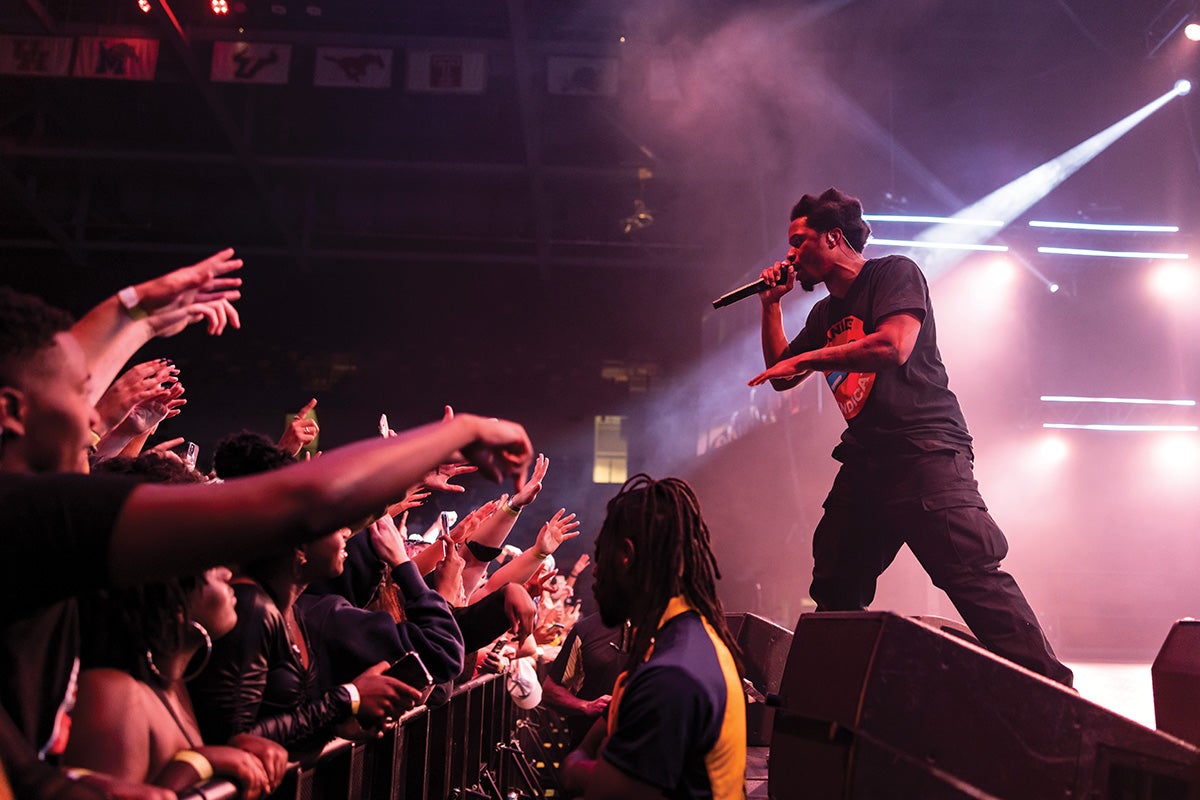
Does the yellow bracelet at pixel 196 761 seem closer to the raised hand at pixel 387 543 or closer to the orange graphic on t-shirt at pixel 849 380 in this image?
the raised hand at pixel 387 543

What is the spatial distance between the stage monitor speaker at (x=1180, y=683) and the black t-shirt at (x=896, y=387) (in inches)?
32.4

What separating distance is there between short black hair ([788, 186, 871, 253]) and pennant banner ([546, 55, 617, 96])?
28.0 ft

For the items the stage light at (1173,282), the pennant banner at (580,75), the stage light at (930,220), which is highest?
the pennant banner at (580,75)

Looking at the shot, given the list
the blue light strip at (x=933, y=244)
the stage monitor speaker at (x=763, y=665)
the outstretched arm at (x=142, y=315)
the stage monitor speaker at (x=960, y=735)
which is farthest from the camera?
the blue light strip at (x=933, y=244)

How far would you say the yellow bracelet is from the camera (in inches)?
67.2

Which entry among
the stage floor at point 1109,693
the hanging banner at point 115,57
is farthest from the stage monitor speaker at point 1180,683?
the hanging banner at point 115,57

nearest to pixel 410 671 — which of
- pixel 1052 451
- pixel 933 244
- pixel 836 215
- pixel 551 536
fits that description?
pixel 836 215

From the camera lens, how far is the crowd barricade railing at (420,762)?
2244mm

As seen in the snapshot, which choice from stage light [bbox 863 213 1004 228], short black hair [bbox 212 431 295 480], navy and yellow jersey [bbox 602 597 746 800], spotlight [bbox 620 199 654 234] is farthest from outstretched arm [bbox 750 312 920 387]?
spotlight [bbox 620 199 654 234]

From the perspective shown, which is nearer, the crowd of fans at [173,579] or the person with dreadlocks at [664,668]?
the crowd of fans at [173,579]

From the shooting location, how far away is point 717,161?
12219 millimetres

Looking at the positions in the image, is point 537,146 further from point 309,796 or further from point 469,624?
point 309,796

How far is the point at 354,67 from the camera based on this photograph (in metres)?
11.8

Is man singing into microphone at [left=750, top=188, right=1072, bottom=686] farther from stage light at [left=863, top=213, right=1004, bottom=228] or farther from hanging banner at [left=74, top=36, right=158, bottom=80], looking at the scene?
hanging banner at [left=74, top=36, right=158, bottom=80]
